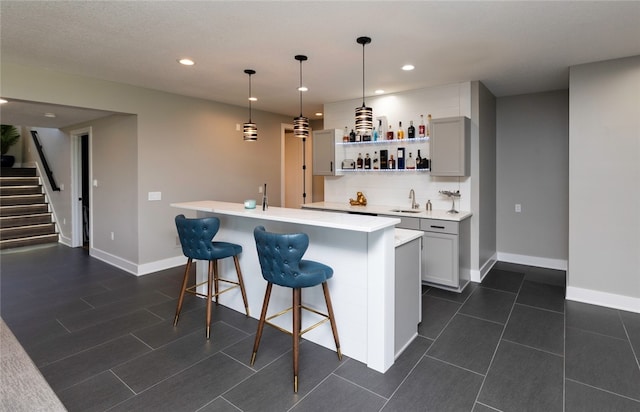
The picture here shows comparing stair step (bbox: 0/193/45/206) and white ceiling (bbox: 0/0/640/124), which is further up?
white ceiling (bbox: 0/0/640/124)

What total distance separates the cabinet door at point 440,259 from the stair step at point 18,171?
9.10 metres

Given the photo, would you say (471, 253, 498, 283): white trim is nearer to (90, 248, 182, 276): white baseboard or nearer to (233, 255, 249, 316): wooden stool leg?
(233, 255, 249, 316): wooden stool leg

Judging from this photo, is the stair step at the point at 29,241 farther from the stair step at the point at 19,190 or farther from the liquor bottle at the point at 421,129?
the liquor bottle at the point at 421,129

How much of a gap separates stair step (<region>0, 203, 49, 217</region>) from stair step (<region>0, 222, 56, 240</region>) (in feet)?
1.28

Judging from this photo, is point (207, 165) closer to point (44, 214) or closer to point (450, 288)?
point (450, 288)

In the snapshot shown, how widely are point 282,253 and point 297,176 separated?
214 inches

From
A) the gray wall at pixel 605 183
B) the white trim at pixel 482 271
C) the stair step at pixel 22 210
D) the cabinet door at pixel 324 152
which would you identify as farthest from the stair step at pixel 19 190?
the gray wall at pixel 605 183

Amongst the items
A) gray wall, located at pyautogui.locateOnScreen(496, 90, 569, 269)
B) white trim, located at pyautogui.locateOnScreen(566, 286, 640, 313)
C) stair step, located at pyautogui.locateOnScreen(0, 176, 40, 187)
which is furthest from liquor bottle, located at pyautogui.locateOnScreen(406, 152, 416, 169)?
stair step, located at pyautogui.locateOnScreen(0, 176, 40, 187)

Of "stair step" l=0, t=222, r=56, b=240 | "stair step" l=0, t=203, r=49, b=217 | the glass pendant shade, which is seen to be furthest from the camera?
"stair step" l=0, t=203, r=49, b=217

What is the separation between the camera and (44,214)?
24.2ft

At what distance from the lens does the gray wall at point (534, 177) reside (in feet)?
16.1

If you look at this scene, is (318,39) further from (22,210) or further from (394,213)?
(22,210)

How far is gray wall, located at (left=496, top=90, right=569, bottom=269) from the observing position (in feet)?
16.1

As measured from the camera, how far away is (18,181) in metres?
7.85
